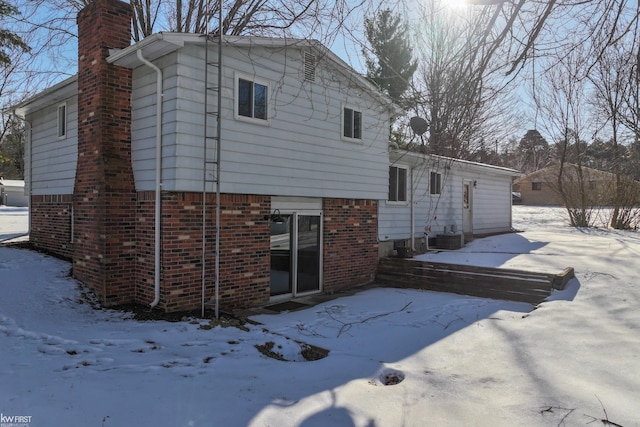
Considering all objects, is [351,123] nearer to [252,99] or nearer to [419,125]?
[419,125]

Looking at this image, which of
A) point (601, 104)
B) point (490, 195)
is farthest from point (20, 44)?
point (601, 104)

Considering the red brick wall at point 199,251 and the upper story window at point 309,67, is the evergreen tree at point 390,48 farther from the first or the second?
the red brick wall at point 199,251

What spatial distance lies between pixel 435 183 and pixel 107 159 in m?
10.0

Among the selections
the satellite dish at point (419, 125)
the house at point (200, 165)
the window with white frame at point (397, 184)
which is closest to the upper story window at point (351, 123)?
the house at point (200, 165)

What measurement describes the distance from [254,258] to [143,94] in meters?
3.36

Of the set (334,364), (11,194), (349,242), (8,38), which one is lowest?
(334,364)

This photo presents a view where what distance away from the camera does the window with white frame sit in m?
12.1

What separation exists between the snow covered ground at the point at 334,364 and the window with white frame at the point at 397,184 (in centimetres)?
454

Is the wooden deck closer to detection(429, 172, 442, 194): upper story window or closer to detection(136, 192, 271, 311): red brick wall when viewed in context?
detection(136, 192, 271, 311): red brick wall

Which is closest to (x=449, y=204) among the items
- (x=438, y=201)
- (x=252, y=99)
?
(x=438, y=201)

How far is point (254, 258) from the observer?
315 inches

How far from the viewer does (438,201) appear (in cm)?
1409

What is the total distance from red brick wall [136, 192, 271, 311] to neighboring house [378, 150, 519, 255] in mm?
4012

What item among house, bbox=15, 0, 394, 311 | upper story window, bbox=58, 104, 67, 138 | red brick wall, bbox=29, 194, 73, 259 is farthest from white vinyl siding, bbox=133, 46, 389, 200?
red brick wall, bbox=29, 194, 73, 259
